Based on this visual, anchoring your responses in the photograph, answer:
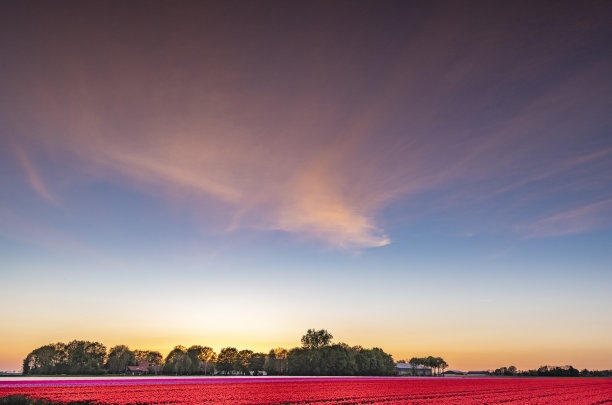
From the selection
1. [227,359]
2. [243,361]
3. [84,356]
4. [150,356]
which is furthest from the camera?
[150,356]

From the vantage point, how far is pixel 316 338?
138000 mm

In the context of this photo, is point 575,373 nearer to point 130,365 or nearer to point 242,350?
point 242,350

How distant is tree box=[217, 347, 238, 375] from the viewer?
534 ft

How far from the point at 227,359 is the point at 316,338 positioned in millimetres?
49330

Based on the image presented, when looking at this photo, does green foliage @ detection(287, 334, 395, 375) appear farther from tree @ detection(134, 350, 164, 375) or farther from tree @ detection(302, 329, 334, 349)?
tree @ detection(134, 350, 164, 375)

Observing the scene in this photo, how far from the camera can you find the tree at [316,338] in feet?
449

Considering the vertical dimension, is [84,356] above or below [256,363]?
above

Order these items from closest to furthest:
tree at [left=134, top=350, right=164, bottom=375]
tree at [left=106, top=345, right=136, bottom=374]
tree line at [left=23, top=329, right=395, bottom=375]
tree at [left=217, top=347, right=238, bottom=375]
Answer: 1. tree line at [left=23, top=329, right=395, bottom=375]
2. tree at [left=106, top=345, right=136, bottom=374]
3. tree at [left=217, top=347, right=238, bottom=375]
4. tree at [left=134, top=350, right=164, bottom=375]

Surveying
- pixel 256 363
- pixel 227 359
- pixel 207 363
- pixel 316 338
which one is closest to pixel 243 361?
pixel 227 359

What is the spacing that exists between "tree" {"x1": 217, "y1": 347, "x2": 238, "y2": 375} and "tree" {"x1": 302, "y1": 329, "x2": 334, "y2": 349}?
41692 mm

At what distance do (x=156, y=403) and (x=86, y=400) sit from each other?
4.79m

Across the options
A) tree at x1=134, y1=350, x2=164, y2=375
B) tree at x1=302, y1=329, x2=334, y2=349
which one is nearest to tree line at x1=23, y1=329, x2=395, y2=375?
tree at x1=302, y1=329, x2=334, y2=349

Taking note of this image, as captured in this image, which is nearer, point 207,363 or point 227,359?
point 207,363

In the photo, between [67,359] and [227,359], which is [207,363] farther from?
[67,359]
